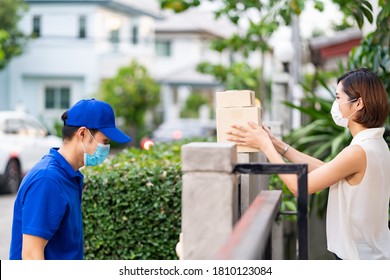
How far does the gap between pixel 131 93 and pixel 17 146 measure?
17491 millimetres

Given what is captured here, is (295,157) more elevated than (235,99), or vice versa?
(235,99)

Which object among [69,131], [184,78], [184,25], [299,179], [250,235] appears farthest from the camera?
[184,25]

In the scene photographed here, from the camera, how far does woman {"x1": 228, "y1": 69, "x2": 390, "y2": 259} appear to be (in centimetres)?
355

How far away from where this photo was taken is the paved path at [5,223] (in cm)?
955

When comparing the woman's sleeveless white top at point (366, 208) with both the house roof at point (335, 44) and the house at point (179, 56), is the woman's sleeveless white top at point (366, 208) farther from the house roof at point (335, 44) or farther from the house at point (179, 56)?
the house at point (179, 56)

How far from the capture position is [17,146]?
53.2ft

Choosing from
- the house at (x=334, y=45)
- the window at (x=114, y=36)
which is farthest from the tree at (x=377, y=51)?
the window at (x=114, y=36)

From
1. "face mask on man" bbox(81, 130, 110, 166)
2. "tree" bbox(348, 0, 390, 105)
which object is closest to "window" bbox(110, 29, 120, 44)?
"tree" bbox(348, 0, 390, 105)

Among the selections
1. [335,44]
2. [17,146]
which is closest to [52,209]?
[17,146]

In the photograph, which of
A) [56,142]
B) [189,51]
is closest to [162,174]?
[56,142]

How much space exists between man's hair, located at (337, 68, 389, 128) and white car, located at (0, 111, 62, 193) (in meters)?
12.5

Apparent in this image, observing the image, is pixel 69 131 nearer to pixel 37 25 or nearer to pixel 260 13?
pixel 260 13

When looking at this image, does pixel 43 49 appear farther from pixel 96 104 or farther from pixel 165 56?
pixel 96 104
